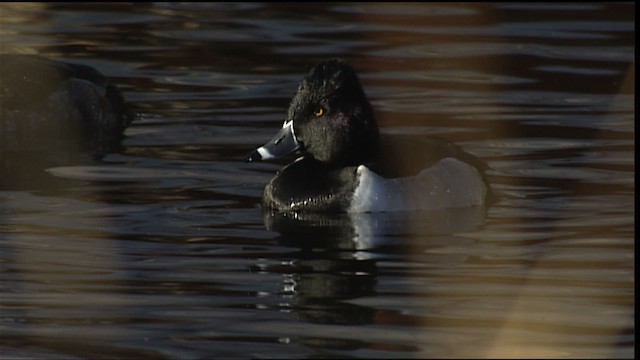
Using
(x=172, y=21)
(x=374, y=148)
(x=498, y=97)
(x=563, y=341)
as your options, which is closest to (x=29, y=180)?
(x=374, y=148)

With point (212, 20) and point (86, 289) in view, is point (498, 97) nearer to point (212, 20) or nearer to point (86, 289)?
point (212, 20)

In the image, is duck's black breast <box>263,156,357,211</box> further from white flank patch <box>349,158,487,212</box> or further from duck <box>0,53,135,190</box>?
duck <box>0,53,135,190</box>

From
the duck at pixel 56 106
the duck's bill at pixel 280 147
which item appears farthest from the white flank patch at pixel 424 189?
the duck at pixel 56 106

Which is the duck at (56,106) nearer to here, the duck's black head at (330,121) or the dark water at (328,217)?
the dark water at (328,217)

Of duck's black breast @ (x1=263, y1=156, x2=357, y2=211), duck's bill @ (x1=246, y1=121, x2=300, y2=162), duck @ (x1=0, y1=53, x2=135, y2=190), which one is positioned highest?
duck's bill @ (x1=246, y1=121, x2=300, y2=162)

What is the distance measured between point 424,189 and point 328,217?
0.55m

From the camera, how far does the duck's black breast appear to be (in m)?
10.8

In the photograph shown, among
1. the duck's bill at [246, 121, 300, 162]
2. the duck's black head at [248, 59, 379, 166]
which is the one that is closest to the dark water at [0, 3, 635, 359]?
the duck's bill at [246, 121, 300, 162]

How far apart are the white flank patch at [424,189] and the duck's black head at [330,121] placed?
15 cm

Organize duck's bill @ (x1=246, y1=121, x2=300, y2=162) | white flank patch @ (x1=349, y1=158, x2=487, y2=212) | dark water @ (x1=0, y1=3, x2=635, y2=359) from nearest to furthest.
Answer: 1. dark water @ (x1=0, y1=3, x2=635, y2=359)
2. white flank patch @ (x1=349, y1=158, x2=487, y2=212)
3. duck's bill @ (x1=246, y1=121, x2=300, y2=162)

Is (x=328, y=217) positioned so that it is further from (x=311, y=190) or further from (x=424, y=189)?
(x=424, y=189)

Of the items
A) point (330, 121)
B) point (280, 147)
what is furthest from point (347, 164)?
point (280, 147)

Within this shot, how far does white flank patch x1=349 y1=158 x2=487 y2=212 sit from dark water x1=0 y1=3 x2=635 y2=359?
114 mm

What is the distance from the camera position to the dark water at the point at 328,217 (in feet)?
26.2
